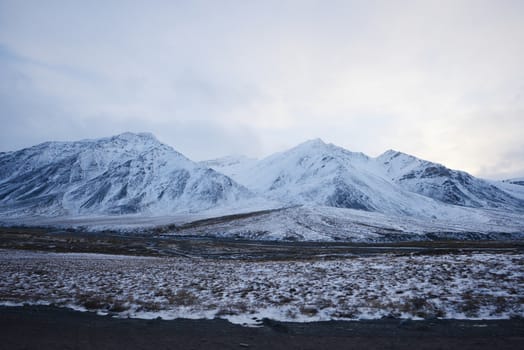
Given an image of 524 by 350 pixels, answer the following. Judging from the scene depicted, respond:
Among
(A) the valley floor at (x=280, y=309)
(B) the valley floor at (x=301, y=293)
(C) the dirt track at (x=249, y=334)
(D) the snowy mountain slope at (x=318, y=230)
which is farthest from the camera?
(D) the snowy mountain slope at (x=318, y=230)

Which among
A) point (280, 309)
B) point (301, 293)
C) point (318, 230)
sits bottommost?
point (318, 230)

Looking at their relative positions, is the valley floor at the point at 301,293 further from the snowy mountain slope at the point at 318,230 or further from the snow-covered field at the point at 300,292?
the snowy mountain slope at the point at 318,230

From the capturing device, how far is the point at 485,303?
13.1 meters

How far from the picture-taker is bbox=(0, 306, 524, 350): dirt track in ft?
32.4

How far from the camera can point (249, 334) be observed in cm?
1107

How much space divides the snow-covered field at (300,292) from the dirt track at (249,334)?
0.88 m

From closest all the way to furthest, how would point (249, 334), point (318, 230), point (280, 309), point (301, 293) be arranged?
point (249, 334) → point (280, 309) → point (301, 293) → point (318, 230)

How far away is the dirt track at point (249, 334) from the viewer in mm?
9883

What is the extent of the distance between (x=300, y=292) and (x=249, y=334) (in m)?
5.35

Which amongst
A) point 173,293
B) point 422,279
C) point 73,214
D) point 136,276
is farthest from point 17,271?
point 73,214

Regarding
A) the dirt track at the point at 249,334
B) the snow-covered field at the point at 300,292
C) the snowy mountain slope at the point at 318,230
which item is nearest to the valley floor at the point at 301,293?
the snow-covered field at the point at 300,292

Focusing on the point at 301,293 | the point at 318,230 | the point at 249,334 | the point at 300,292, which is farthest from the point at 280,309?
the point at 318,230

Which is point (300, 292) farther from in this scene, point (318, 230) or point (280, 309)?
point (318, 230)

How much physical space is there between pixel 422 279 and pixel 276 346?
35.0 feet
